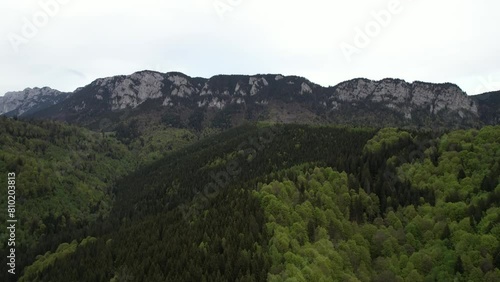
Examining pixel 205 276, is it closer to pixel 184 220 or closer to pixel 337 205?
pixel 184 220

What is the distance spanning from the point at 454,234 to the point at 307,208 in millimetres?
56737

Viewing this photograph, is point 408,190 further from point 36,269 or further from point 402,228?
point 36,269

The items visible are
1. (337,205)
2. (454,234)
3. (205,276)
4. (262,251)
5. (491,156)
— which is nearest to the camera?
(205,276)

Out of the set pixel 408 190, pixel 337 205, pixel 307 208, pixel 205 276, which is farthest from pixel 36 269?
pixel 408 190

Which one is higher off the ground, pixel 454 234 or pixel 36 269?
pixel 454 234

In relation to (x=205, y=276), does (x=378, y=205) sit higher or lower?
higher

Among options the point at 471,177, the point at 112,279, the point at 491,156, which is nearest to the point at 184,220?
the point at 112,279

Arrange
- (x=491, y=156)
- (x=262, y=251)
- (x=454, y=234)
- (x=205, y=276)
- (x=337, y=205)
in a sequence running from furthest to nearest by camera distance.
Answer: (x=491, y=156)
(x=337, y=205)
(x=454, y=234)
(x=262, y=251)
(x=205, y=276)

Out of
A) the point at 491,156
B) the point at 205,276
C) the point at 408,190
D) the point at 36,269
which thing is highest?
the point at 491,156

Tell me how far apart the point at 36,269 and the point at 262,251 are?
121108 millimetres

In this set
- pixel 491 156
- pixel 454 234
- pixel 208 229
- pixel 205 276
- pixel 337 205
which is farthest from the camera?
pixel 491 156

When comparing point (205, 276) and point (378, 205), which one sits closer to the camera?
point (205, 276)

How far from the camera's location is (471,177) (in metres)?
184

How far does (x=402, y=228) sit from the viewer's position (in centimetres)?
16625
